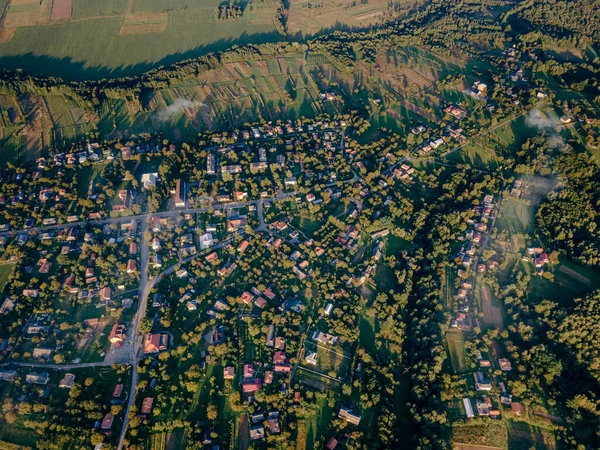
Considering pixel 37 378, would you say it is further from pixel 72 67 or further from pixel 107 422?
pixel 72 67

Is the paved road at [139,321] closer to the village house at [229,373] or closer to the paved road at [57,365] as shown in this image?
the paved road at [57,365]

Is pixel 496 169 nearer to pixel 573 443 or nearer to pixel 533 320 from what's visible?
pixel 533 320

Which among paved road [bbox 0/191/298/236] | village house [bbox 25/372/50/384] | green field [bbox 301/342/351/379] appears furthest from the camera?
paved road [bbox 0/191/298/236]

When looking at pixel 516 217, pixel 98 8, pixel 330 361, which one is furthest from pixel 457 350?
pixel 98 8

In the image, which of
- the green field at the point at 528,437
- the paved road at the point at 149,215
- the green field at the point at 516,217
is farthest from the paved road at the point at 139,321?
the green field at the point at 516,217

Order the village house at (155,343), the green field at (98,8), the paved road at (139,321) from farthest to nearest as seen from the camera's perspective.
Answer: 1. the green field at (98,8)
2. the village house at (155,343)
3. the paved road at (139,321)

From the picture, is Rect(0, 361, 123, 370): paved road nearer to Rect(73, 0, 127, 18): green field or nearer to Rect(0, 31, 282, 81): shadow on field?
Rect(0, 31, 282, 81): shadow on field

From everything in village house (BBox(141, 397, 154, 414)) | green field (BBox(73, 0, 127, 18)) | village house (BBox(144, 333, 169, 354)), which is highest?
green field (BBox(73, 0, 127, 18))

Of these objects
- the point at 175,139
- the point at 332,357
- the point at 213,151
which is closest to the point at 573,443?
the point at 332,357

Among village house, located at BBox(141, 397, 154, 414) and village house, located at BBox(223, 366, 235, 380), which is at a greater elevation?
village house, located at BBox(223, 366, 235, 380)

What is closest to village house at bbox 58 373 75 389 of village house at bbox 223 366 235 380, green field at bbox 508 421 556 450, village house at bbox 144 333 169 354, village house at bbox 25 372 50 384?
village house at bbox 25 372 50 384
